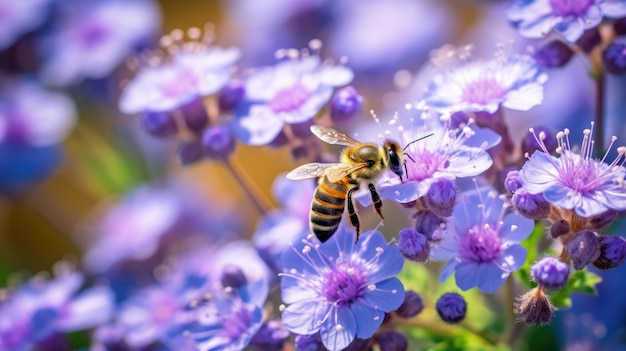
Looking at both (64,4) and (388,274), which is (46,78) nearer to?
(64,4)

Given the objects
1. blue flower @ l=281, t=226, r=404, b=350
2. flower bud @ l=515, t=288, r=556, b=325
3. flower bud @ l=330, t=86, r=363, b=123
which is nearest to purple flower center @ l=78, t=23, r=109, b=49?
flower bud @ l=330, t=86, r=363, b=123

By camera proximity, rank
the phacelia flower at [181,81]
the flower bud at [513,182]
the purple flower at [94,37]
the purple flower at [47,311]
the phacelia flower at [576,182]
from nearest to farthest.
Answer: the phacelia flower at [576,182] → the flower bud at [513,182] → the phacelia flower at [181,81] → the purple flower at [47,311] → the purple flower at [94,37]

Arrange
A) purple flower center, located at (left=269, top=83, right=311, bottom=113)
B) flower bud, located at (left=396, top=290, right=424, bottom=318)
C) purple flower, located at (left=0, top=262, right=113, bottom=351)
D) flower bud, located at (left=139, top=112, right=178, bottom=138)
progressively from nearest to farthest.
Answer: flower bud, located at (left=396, top=290, right=424, bottom=318)
purple flower center, located at (left=269, top=83, right=311, bottom=113)
flower bud, located at (left=139, top=112, right=178, bottom=138)
purple flower, located at (left=0, top=262, right=113, bottom=351)

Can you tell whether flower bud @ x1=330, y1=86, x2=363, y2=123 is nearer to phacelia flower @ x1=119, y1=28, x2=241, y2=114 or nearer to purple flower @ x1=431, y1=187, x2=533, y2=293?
phacelia flower @ x1=119, y1=28, x2=241, y2=114

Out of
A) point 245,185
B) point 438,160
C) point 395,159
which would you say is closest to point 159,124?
point 245,185

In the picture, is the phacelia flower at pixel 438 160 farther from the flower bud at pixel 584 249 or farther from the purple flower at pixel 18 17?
the purple flower at pixel 18 17

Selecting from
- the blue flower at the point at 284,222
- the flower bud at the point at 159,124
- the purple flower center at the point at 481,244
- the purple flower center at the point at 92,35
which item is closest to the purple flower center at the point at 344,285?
the purple flower center at the point at 481,244

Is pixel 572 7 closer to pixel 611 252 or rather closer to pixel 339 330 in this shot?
pixel 611 252
